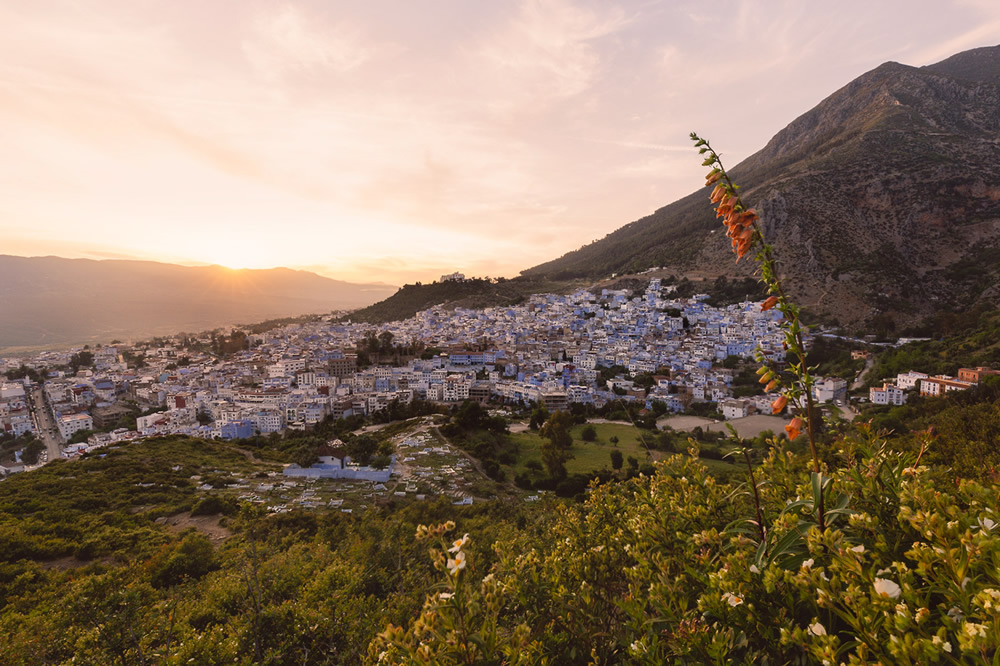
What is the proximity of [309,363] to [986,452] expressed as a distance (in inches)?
2087

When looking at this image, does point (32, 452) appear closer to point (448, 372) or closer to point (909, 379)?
point (448, 372)

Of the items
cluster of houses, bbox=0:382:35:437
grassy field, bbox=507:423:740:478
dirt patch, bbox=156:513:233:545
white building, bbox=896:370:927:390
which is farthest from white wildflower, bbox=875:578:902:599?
cluster of houses, bbox=0:382:35:437

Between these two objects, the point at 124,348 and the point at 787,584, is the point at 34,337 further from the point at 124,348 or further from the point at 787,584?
the point at 787,584

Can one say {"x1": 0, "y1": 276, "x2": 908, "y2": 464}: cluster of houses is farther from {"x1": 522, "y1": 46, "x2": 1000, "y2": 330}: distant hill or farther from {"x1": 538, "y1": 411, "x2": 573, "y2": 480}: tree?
{"x1": 538, "y1": 411, "x2": 573, "y2": 480}: tree

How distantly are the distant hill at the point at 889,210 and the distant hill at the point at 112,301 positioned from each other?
437 feet

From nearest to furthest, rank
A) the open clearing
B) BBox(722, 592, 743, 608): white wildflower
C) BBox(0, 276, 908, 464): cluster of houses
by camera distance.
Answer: BBox(722, 592, 743, 608): white wildflower < the open clearing < BBox(0, 276, 908, 464): cluster of houses

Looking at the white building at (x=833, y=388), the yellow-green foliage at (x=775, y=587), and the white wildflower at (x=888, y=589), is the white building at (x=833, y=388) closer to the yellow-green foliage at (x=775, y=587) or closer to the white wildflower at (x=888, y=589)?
the yellow-green foliage at (x=775, y=587)

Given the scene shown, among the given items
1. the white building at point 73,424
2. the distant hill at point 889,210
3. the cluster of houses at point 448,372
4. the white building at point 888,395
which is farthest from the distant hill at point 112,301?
the white building at point 888,395

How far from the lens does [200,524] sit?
15.5m

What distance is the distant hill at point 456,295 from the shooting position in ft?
274

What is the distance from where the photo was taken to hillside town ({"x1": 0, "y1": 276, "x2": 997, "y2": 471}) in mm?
35250

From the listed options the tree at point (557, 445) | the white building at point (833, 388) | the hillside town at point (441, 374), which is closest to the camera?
the tree at point (557, 445)

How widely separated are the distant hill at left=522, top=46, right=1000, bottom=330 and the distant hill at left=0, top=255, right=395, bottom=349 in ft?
437

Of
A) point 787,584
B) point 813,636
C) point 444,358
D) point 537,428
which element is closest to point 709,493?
point 787,584
